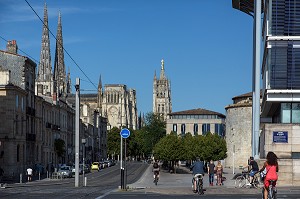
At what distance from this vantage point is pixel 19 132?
259 ft

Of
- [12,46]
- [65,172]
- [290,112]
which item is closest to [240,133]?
[12,46]

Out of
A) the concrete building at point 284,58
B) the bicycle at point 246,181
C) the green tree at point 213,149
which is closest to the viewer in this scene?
the bicycle at point 246,181

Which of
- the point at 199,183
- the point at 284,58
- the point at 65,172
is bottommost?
the point at 65,172

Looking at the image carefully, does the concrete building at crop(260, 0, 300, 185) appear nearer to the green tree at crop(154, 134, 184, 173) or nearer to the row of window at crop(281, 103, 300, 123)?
the row of window at crop(281, 103, 300, 123)

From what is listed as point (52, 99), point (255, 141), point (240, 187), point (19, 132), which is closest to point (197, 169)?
point (240, 187)

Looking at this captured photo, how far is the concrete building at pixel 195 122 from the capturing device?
545 feet

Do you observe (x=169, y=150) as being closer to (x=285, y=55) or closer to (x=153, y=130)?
(x=153, y=130)

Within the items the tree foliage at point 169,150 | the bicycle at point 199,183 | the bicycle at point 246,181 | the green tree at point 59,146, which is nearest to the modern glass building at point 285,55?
the bicycle at point 246,181

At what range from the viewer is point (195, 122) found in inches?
6555

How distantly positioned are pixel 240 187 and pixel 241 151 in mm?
70348

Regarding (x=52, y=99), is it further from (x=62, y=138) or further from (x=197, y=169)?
(x=197, y=169)

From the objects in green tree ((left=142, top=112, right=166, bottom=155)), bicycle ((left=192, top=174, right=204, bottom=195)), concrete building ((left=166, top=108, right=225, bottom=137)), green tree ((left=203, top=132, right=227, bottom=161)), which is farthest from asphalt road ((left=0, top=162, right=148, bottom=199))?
concrete building ((left=166, top=108, right=225, bottom=137))

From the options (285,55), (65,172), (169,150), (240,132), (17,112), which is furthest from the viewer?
(240,132)

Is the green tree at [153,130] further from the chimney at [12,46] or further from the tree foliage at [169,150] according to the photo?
the chimney at [12,46]
